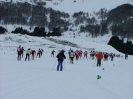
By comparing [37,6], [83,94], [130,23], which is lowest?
[83,94]

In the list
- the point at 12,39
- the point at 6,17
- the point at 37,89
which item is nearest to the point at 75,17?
the point at 6,17

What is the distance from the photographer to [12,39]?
2434 inches

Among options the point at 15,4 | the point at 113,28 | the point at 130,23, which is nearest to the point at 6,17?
the point at 15,4

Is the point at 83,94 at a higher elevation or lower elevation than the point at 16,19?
lower

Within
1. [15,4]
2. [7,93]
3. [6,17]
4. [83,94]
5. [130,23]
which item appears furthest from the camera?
[15,4]

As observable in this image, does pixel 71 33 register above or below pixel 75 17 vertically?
below

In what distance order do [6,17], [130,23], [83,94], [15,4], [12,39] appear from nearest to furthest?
[83,94] < [12,39] < [130,23] < [6,17] < [15,4]

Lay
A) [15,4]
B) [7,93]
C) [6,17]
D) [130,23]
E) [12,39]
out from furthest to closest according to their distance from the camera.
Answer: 1. [15,4]
2. [6,17]
3. [130,23]
4. [12,39]
5. [7,93]

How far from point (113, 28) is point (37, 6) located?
67.7m

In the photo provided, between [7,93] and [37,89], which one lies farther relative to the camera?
[37,89]

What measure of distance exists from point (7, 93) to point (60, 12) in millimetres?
187456

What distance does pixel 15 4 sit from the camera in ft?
620

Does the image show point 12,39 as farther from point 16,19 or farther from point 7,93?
point 16,19

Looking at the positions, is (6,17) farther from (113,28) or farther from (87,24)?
(113,28)
